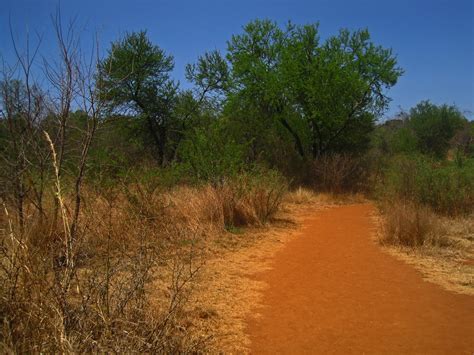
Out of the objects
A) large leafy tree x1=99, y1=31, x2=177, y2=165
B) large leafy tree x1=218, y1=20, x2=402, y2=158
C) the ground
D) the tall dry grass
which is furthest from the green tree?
Answer: the tall dry grass

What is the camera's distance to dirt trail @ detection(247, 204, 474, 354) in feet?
13.8

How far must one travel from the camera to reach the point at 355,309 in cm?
512

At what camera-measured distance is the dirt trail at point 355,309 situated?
4.21 m

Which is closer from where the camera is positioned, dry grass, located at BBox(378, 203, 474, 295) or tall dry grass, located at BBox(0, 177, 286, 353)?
tall dry grass, located at BBox(0, 177, 286, 353)

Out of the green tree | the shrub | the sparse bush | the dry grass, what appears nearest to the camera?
the dry grass

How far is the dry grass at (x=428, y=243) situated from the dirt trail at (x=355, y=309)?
1.22 feet

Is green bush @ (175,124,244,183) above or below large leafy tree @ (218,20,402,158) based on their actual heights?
below

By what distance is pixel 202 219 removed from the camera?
942cm

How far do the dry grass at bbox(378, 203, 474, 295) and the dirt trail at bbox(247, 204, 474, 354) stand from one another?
14.7 inches

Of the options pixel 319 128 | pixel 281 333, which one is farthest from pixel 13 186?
pixel 319 128

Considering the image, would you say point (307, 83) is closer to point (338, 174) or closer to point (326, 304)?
point (338, 174)

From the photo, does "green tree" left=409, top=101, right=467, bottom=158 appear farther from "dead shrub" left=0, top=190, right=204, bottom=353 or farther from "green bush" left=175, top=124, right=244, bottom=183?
"dead shrub" left=0, top=190, right=204, bottom=353

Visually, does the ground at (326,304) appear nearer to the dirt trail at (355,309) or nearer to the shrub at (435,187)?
the dirt trail at (355,309)

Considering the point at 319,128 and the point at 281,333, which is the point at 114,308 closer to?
the point at 281,333
